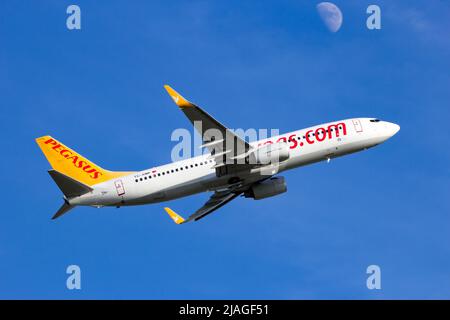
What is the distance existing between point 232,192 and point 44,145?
1801 cm

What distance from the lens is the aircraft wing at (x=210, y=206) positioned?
250 feet

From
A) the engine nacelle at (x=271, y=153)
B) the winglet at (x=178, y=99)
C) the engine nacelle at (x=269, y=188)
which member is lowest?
the engine nacelle at (x=269, y=188)

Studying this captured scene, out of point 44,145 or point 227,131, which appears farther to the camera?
point 44,145

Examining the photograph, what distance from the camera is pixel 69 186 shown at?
68.4 meters

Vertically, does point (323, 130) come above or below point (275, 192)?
above

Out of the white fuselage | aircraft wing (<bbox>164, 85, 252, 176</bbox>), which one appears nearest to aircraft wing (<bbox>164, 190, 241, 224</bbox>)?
the white fuselage

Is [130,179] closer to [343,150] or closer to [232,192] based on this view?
[232,192]

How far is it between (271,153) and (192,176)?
747cm

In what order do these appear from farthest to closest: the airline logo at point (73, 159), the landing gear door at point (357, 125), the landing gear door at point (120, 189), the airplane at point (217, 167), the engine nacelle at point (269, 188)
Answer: the engine nacelle at point (269, 188) → the landing gear door at point (357, 125) → the airline logo at point (73, 159) → the landing gear door at point (120, 189) → the airplane at point (217, 167)

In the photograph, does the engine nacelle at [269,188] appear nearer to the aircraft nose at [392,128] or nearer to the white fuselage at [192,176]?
the white fuselage at [192,176]

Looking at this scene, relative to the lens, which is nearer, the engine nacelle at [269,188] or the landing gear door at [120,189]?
the landing gear door at [120,189]

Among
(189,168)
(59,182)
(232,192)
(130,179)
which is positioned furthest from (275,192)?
(59,182)

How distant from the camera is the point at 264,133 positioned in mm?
73438

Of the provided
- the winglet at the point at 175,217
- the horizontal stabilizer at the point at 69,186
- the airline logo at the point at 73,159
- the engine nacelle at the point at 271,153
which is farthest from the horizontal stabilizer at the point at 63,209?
the engine nacelle at the point at 271,153
